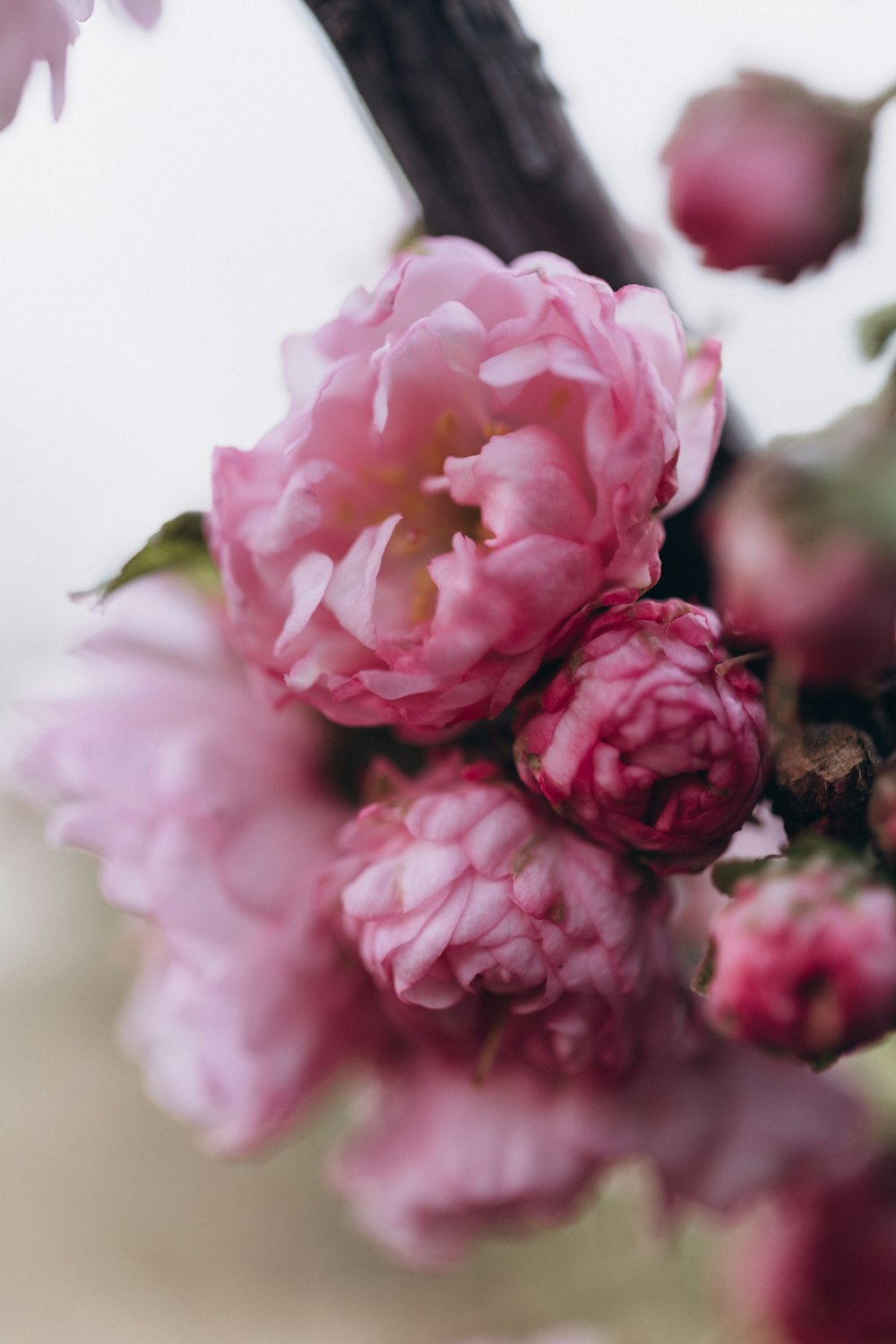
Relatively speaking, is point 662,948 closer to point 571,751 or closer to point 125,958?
point 571,751

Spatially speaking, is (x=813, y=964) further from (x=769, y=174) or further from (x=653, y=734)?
(x=769, y=174)

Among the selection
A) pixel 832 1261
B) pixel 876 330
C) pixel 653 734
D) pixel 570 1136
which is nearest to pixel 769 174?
pixel 876 330

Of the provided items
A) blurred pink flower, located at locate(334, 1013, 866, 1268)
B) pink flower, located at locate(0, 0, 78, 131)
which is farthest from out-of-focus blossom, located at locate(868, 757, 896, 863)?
pink flower, located at locate(0, 0, 78, 131)

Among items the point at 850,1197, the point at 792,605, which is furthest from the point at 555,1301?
the point at 792,605

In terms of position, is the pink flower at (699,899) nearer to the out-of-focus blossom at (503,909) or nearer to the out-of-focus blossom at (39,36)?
the out-of-focus blossom at (503,909)

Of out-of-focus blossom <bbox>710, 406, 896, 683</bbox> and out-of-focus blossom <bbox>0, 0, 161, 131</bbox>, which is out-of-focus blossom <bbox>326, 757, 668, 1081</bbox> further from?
out-of-focus blossom <bbox>0, 0, 161, 131</bbox>

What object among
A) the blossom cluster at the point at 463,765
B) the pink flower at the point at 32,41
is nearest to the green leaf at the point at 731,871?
the blossom cluster at the point at 463,765

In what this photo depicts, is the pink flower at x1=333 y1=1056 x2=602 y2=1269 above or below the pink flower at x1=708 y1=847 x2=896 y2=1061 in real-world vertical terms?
below
